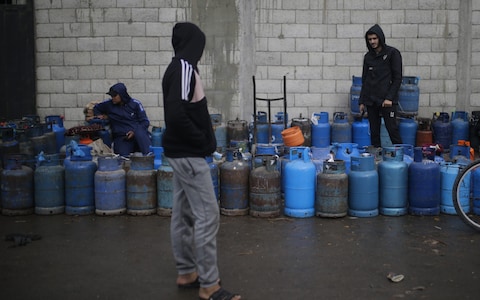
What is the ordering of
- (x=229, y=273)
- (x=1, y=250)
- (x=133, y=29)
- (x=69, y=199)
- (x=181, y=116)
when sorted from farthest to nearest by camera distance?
(x=133, y=29) → (x=69, y=199) → (x=1, y=250) → (x=229, y=273) → (x=181, y=116)

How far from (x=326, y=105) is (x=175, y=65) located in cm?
800

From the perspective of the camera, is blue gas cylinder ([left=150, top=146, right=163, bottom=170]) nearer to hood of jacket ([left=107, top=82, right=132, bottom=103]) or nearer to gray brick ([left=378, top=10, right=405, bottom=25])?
hood of jacket ([left=107, top=82, right=132, bottom=103])

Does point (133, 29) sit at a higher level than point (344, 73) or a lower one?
higher

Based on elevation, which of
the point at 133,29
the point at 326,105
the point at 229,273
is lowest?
the point at 229,273

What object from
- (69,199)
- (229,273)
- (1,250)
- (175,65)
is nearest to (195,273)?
(229,273)

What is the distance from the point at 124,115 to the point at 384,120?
408 cm

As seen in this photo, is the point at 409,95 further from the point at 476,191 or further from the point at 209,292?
the point at 209,292

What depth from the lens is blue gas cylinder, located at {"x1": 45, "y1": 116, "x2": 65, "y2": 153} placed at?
1110cm

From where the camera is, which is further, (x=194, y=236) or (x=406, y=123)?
(x=406, y=123)

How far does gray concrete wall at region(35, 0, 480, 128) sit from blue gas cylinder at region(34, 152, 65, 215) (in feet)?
16.0

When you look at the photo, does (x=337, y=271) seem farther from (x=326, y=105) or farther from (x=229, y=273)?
(x=326, y=105)

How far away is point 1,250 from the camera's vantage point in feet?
22.4

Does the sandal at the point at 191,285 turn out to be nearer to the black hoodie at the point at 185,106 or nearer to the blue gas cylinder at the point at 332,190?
the black hoodie at the point at 185,106

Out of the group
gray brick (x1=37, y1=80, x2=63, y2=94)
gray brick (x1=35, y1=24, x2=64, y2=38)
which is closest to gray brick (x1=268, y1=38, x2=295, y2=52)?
gray brick (x1=35, y1=24, x2=64, y2=38)
